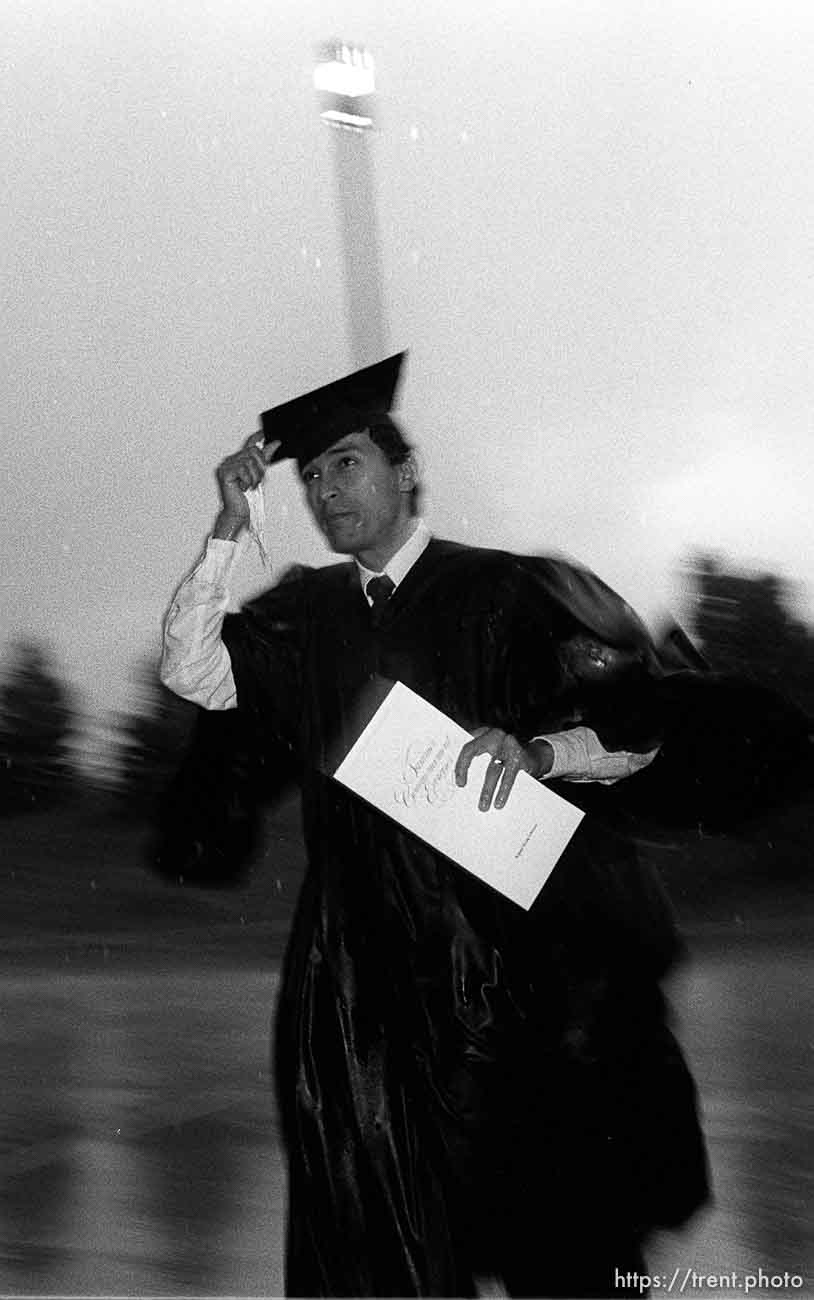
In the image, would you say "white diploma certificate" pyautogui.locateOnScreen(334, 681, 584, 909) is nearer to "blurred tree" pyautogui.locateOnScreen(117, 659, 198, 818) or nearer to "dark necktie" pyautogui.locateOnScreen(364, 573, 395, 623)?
"dark necktie" pyautogui.locateOnScreen(364, 573, 395, 623)

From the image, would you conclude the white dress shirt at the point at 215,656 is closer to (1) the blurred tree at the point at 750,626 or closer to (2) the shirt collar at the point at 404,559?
(2) the shirt collar at the point at 404,559

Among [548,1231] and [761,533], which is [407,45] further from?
[548,1231]

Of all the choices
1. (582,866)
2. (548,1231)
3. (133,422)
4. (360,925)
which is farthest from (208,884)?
(133,422)

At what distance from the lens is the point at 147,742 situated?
8.80 feet

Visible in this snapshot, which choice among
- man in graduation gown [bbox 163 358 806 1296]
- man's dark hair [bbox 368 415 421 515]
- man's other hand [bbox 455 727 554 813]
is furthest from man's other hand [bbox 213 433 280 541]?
man's other hand [bbox 455 727 554 813]

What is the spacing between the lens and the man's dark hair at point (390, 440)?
207 centimetres

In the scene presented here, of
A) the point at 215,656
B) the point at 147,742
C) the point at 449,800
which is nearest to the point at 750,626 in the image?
the point at 449,800

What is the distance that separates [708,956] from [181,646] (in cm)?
100

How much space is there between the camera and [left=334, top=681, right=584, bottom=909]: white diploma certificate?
1.81m

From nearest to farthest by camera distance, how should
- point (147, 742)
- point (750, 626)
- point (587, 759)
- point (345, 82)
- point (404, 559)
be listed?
point (587, 759)
point (404, 559)
point (750, 626)
point (345, 82)
point (147, 742)

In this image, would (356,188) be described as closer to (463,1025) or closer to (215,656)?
(215,656)

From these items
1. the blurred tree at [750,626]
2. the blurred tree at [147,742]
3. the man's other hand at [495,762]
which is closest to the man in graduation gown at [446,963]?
the man's other hand at [495,762]

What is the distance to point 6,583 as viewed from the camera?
2.68 m

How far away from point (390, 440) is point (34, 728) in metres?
1.00
